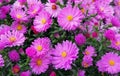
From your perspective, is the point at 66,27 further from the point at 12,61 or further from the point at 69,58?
the point at 12,61

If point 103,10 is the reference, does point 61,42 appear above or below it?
below

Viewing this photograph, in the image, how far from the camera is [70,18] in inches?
66.2

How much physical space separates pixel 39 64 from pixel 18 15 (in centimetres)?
35

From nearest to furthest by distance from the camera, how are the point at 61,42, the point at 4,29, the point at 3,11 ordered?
the point at 61,42
the point at 4,29
the point at 3,11

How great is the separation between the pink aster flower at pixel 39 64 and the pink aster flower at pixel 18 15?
28 centimetres

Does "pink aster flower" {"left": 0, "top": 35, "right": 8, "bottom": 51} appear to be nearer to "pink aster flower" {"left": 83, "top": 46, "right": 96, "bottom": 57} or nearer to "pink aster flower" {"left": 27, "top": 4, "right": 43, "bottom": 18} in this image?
"pink aster flower" {"left": 27, "top": 4, "right": 43, "bottom": 18}

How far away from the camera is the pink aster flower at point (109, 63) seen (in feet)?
5.52

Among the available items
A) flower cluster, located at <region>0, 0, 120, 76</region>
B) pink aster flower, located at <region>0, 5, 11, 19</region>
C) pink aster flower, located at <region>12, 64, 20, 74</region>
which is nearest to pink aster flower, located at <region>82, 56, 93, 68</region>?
flower cluster, located at <region>0, 0, 120, 76</region>

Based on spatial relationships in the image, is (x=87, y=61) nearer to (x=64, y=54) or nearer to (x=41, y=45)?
(x=64, y=54)

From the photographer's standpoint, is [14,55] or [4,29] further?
[4,29]

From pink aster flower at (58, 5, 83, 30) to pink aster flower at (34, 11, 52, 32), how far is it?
7cm

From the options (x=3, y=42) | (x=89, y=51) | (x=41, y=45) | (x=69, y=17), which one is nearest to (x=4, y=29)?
(x=3, y=42)

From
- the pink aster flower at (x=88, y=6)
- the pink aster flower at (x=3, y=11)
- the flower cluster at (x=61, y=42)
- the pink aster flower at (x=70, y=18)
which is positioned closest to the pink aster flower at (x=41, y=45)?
the flower cluster at (x=61, y=42)

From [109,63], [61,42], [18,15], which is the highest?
[18,15]
